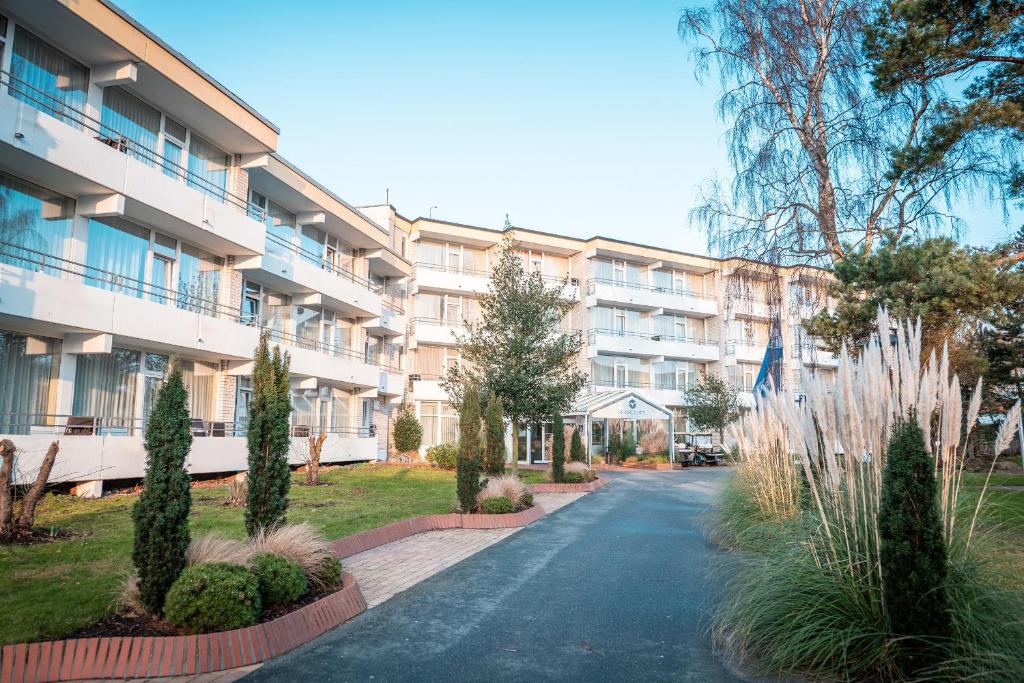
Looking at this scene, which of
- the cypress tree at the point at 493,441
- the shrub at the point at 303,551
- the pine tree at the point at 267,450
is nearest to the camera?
the shrub at the point at 303,551

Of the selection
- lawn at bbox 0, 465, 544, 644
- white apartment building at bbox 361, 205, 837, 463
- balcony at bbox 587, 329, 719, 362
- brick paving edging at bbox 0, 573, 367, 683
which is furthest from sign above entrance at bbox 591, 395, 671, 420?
brick paving edging at bbox 0, 573, 367, 683

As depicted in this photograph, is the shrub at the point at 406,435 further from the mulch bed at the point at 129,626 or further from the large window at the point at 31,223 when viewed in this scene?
the mulch bed at the point at 129,626

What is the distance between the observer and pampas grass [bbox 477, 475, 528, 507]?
1405cm

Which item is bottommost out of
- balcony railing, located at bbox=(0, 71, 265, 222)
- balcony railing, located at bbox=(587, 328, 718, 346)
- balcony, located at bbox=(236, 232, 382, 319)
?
balcony, located at bbox=(236, 232, 382, 319)

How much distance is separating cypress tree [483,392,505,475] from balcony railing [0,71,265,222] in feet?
32.4

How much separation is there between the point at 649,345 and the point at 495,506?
31.7 metres

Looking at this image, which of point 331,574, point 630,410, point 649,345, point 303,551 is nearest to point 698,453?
point 630,410

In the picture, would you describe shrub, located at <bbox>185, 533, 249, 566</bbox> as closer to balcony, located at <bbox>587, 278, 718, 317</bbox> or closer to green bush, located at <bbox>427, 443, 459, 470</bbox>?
green bush, located at <bbox>427, 443, 459, 470</bbox>

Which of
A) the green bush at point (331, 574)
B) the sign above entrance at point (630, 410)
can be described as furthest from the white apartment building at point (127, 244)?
the sign above entrance at point (630, 410)

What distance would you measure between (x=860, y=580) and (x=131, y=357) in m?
17.2

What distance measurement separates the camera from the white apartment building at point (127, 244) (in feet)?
44.9

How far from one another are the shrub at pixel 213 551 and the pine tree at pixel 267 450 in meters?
0.92

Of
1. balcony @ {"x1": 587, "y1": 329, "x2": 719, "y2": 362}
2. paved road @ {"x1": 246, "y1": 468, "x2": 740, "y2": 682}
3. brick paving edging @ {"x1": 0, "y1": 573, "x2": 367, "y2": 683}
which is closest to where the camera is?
brick paving edging @ {"x1": 0, "y1": 573, "x2": 367, "y2": 683}

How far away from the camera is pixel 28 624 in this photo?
5.18m
